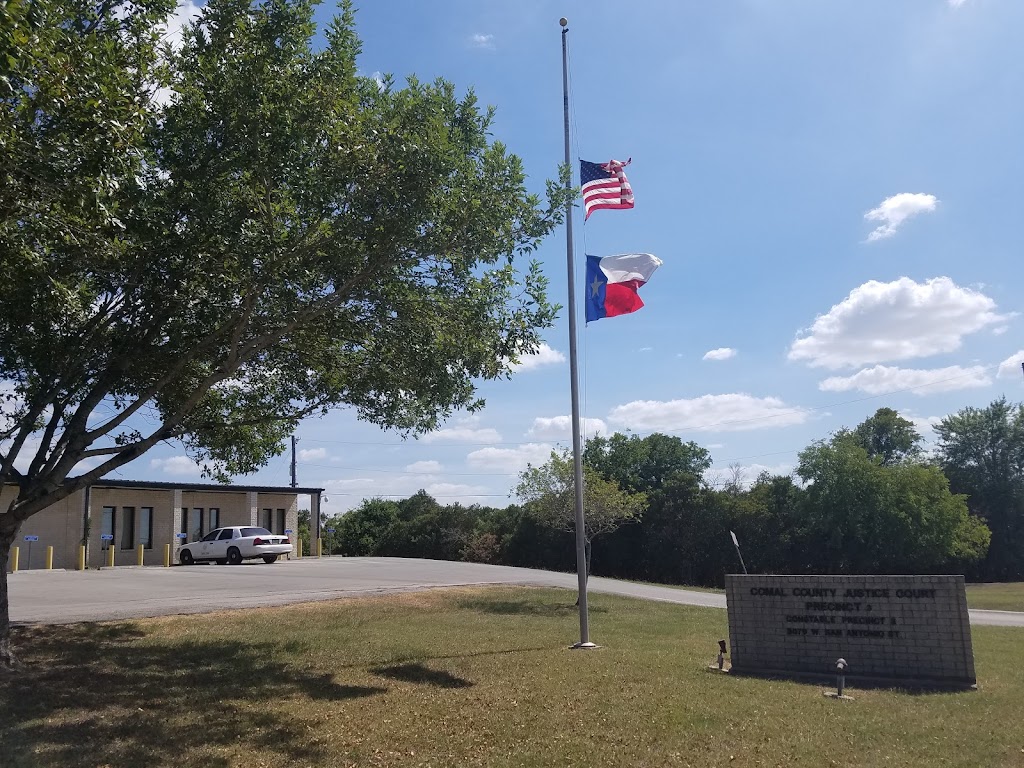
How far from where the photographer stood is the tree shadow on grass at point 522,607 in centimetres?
1986

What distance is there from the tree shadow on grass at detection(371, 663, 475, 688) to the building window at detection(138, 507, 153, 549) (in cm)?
2836

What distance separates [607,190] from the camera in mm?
14555

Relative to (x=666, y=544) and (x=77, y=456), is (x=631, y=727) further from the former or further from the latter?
(x=666, y=544)

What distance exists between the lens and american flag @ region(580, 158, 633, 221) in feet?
47.6

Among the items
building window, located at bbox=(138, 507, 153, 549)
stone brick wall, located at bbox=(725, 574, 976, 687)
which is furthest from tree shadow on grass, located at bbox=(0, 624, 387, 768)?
building window, located at bbox=(138, 507, 153, 549)

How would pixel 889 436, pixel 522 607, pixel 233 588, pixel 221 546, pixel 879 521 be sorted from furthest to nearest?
1. pixel 889 436
2. pixel 879 521
3. pixel 221 546
4. pixel 233 588
5. pixel 522 607

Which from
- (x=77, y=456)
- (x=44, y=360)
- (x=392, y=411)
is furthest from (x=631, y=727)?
(x=44, y=360)

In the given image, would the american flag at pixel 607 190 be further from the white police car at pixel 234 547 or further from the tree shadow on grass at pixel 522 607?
the white police car at pixel 234 547

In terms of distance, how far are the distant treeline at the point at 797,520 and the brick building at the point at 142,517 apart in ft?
45.4

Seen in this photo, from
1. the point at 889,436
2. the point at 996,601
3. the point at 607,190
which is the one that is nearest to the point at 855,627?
the point at 607,190

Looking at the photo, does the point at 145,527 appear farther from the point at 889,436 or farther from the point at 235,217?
the point at 889,436

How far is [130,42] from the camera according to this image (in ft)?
31.7

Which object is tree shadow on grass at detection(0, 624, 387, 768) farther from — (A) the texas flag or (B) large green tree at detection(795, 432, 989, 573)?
(B) large green tree at detection(795, 432, 989, 573)

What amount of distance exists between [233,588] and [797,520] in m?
32.6
